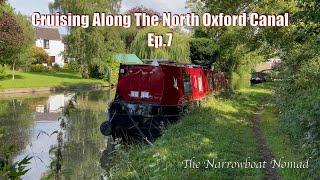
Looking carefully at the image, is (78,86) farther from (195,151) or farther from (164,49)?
(195,151)

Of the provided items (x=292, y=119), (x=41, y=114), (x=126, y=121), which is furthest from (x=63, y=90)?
(x=292, y=119)

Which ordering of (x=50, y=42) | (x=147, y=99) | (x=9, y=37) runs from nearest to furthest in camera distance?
A: (x=147, y=99), (x=9, y=37), (x=50, y=42)

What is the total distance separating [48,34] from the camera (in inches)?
2990

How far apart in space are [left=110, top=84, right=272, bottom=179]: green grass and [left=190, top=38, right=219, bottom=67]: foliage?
18224 millimetres

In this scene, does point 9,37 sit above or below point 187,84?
above

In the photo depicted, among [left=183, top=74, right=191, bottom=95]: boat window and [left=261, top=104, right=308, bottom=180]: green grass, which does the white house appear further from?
[left=261, top=104, right=308, bottom=180]: green grass

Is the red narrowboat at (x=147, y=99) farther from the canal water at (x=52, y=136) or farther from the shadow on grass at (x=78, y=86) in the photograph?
the shadow on grass at (x=78, y=86)

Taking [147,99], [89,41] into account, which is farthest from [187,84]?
[89,41]

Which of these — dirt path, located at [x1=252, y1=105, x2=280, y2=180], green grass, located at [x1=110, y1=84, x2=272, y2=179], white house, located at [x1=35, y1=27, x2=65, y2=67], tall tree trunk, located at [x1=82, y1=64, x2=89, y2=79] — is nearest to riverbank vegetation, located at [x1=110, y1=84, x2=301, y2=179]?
green grass, located at [x1=110, y1=84, x2=272, y2=179]

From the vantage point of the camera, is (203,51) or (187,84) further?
(203,51)

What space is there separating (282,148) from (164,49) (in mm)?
29458

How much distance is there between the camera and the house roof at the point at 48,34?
74.2m

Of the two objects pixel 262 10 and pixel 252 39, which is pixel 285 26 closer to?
pixel 262 10

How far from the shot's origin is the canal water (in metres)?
9.86
